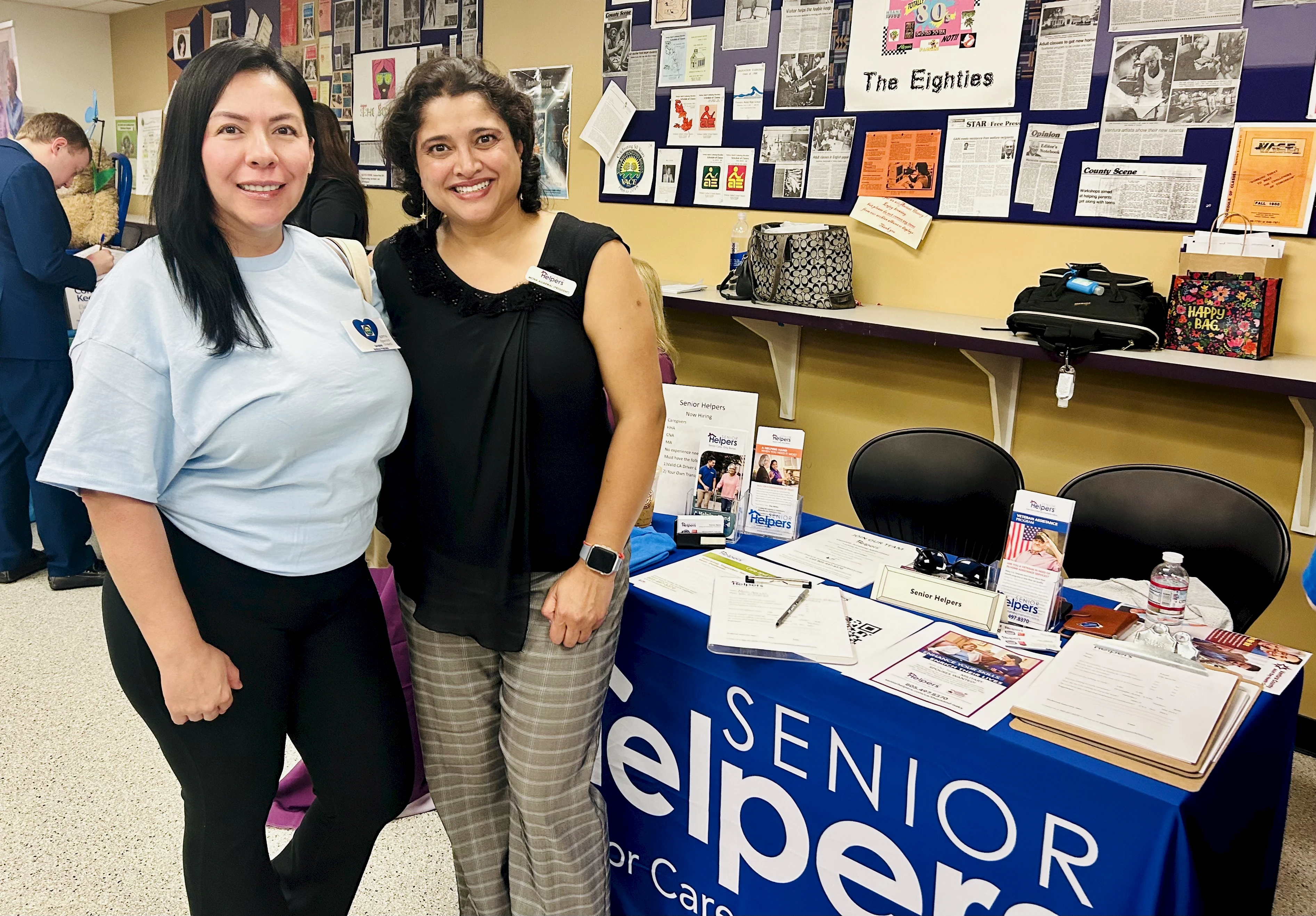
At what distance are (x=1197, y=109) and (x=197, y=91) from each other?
243 cm

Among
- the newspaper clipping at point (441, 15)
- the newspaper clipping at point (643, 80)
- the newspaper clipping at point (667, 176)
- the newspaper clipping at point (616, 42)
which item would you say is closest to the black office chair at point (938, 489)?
the newspaper clipping at point (667, 176)

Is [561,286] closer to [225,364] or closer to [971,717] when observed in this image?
[225,364]

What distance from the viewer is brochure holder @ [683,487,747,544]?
6.45 ft

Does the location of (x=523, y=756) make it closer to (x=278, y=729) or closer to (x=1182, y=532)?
(x=278, y=729)

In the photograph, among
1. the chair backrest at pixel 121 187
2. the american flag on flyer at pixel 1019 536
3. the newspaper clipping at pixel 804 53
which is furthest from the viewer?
the chair backrest at pixel 121 187

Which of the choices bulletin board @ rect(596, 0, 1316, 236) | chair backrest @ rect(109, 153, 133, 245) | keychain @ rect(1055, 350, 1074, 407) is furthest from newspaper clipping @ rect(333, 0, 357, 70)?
keychain @ rect(1055, 350, 1074, 407)

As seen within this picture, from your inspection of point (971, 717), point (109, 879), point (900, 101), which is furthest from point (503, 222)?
point (900, 101)

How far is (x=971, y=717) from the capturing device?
1.26m

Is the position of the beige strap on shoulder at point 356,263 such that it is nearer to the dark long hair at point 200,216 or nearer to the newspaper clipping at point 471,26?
the dark long hair at point 200,216

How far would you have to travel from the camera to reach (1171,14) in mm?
2432

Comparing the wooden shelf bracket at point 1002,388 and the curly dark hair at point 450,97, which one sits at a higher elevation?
the curly dark hair at point 450,97

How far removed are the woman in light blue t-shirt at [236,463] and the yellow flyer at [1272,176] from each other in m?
2.25

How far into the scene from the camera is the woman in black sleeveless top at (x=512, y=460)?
1342mm

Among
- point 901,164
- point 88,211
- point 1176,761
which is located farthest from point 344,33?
A: point 1176,761
